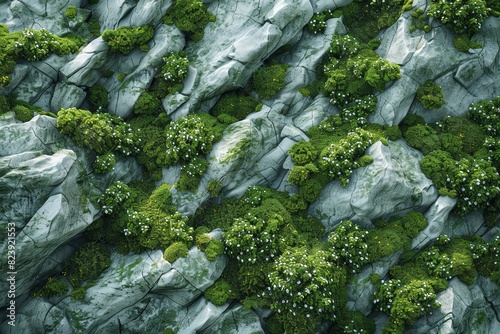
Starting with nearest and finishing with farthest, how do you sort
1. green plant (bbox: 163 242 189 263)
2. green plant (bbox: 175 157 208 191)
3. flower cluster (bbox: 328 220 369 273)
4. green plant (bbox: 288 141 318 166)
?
1. green plant (bbox: 163 242 189 263)
2. flower cluster (bbox: 328 220 369 273)
3. green plant (bbox: 175 157 208 191)
4. green plant (bbox: 288 141 318 166)

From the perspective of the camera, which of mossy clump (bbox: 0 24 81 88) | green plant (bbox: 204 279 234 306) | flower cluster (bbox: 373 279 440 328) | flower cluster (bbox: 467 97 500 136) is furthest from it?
flower cluster (bbox: 467 97 500 136)

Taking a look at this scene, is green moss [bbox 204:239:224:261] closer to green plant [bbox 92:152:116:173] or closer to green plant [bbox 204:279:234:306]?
green plant [bbox 204:279:234:306]

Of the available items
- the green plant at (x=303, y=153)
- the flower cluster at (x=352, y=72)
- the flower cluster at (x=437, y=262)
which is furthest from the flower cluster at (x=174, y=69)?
the flower cluster at (x=437, y=262)

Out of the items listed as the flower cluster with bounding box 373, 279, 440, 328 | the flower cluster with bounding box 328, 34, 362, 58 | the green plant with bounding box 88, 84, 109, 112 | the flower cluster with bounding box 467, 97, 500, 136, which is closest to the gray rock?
the flower cluster with bounding box 373, 279, 440, 328

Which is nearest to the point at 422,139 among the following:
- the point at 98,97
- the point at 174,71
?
the point at 174,71

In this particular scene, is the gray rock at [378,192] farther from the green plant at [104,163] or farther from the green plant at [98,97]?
the green plant at [98,97]

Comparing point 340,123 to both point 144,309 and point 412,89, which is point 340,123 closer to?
point 412,89

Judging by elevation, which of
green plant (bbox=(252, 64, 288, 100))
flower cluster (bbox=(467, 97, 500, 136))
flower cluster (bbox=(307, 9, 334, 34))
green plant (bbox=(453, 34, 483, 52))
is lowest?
flower cluster (bbox=(467, 97, 500, 136))
